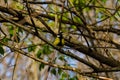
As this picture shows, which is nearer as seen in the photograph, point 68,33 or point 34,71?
point 68,33

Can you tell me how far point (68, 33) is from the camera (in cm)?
326

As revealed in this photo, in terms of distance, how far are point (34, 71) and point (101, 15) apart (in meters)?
3.36

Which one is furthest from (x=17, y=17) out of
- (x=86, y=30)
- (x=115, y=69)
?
(x=115, y=69)

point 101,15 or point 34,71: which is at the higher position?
point 101,15

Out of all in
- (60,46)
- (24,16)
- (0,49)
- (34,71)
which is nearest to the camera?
(60,46)

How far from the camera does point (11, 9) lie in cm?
326

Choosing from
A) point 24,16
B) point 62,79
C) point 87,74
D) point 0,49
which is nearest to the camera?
point 87,74

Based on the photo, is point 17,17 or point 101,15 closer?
point 17,17

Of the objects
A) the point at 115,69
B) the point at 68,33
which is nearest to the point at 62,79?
the point at 68,33

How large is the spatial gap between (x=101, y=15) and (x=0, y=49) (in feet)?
5.43

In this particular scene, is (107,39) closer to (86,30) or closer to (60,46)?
(86,30)

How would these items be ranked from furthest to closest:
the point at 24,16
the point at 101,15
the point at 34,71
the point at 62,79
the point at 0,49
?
the point at 34,71, the point at 101,15, the point at 62,79, the point at 24,16, the point at 0,49

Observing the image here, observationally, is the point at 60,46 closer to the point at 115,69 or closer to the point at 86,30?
the point at 115,69

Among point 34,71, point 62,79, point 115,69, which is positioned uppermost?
point 115,69
